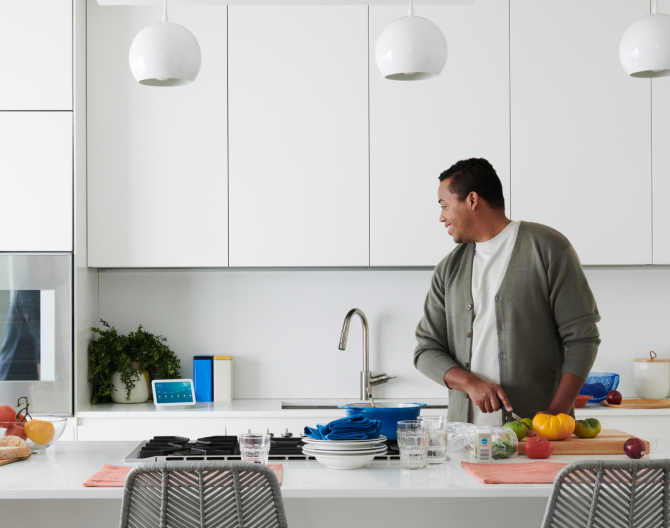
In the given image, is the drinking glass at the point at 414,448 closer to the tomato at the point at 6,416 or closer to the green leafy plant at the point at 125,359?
the tomato at the point at 6,416

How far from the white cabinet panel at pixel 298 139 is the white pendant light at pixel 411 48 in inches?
54.2

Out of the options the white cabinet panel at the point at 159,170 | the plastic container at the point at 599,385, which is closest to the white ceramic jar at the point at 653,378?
the plastic container at the point at 599,385


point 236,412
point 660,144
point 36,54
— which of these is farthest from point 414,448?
point 36,54

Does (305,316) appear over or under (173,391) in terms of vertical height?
over

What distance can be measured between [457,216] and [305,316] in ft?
4.59

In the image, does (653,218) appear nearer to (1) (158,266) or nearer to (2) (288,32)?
(2) (288,32)

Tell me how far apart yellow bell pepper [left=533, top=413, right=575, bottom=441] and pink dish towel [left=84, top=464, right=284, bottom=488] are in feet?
2.10

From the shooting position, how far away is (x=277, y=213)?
3.15 meters

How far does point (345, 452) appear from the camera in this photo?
1570 millimetres

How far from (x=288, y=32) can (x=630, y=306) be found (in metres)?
2.08

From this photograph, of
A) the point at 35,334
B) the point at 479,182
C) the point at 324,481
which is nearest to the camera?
the point at 324,481

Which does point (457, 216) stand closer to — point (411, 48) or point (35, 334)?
point (411, 48)

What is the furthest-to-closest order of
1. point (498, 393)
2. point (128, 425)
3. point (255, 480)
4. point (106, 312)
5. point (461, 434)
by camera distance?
1. point (106, 312)
2. point (128, 425)
3. point (498, 393)
4. point (461, 434)
5. point (255, 480)

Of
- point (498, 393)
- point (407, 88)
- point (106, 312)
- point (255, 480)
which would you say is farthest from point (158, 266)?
point (255, 480)
